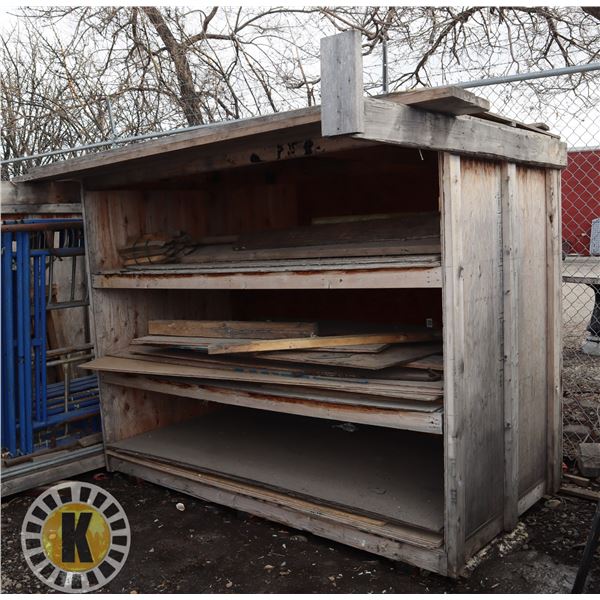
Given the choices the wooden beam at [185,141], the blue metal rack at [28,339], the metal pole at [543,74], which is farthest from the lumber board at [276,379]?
the metal pole at [543,74]

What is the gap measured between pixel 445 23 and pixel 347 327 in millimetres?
5224

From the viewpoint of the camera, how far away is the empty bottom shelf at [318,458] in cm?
403

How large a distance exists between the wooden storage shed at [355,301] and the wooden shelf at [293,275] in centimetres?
1

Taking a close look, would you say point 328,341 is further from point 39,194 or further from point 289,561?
point 39,194

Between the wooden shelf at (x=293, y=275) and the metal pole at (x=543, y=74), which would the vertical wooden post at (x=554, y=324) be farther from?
the wooden shelf at (x=293, y=275)

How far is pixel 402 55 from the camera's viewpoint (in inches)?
335

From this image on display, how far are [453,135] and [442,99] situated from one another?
1.18 feet

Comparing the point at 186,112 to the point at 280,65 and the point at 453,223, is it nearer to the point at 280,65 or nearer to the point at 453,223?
the point at 280,65

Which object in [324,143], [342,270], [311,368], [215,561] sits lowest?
[215,561]

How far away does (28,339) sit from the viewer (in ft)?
16.6

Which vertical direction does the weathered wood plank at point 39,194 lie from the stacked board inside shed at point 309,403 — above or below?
above

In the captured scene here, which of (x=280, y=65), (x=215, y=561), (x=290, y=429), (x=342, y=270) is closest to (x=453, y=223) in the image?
(x=342, y=270)
